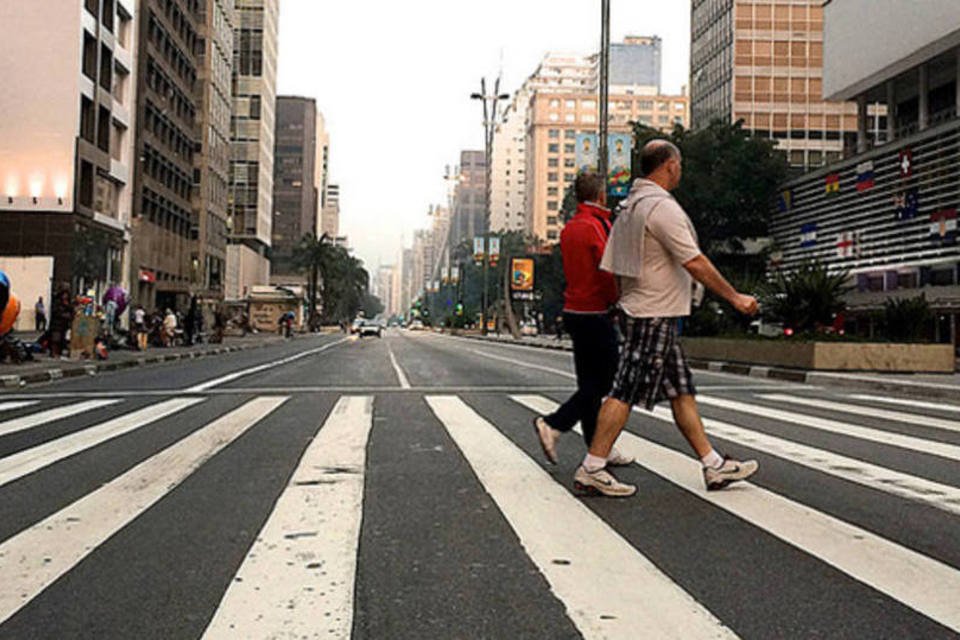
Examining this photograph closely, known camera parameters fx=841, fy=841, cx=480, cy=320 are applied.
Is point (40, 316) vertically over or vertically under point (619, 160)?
under

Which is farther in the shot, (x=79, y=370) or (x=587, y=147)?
(x=587, y=147)

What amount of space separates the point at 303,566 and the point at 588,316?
2.34 m

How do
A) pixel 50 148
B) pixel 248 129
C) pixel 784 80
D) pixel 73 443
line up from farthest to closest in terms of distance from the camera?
pixel 248 129 < pixel 784 80 < pixel 50 148 < pixel 73 443

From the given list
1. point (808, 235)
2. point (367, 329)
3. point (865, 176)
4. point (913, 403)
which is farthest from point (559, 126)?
point (913, 403)

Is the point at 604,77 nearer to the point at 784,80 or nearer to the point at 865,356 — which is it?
the point at 865,356

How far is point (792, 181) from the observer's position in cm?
4481

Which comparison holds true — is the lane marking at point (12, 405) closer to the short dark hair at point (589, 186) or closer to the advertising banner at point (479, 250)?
the short dark hair at point (589, 186)

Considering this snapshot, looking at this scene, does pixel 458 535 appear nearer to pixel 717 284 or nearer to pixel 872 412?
pixel 717 284

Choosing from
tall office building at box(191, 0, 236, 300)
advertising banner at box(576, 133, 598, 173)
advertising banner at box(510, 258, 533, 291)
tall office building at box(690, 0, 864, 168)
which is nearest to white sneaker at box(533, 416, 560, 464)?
advertising banner at box(576, 133, 598, 173)

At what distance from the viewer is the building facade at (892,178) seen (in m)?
31.0

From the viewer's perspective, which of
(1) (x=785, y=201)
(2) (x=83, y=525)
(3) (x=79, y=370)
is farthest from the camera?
(1) (x=785, y=201)

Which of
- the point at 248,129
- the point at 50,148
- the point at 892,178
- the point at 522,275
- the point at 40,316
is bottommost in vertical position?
the point at 40,316

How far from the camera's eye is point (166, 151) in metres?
52.1

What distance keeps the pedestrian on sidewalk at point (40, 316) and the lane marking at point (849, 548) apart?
3421 centimetres
